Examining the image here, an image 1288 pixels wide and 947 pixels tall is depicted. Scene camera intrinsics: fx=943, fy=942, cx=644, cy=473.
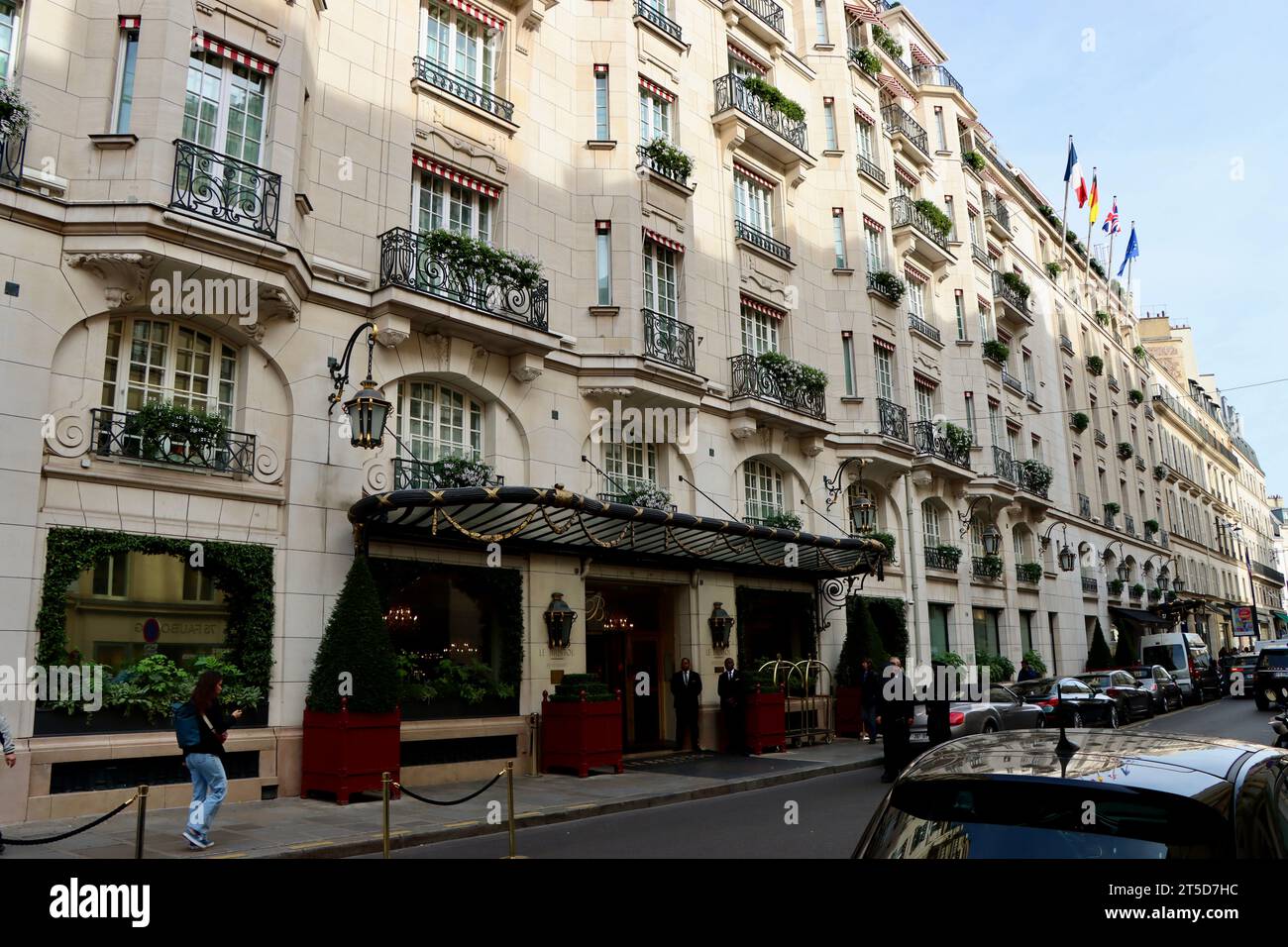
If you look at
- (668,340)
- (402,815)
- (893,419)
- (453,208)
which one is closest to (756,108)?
(668,340)

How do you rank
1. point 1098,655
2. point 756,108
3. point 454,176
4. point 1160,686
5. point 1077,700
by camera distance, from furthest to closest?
point 1098,655 → point 1160,686 → point 756,108 → point 1077,700 → point 454,176

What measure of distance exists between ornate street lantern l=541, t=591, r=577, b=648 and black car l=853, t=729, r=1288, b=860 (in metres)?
13.0

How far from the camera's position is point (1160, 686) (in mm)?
28562

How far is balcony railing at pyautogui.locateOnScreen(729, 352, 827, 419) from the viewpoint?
21.6 metres

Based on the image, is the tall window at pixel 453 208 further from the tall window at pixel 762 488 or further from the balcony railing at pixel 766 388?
the tall window at pixel 762 488

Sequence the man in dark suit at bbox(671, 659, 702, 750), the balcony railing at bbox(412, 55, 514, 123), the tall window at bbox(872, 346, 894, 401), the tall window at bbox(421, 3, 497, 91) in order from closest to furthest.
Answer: the balcony railing at bbox(412, 55, 514, 123) → the tall window at bbox(421, 3, 497, 91) → the man in dark suit at bbox(671, 659, 702, 750) → the tall window at bbox(872, 346, 894, 401)

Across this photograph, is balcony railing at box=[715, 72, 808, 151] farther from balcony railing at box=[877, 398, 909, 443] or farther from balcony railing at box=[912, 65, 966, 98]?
balcony railing at box=[912, 65, 966, 98]

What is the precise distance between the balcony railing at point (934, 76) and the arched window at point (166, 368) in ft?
94.1

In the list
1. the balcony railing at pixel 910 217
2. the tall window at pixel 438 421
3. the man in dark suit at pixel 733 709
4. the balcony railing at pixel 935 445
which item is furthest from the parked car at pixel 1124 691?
the tall window at pixel 438 421

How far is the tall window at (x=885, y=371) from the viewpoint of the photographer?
1067 inches

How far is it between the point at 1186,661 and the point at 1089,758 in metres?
35.8

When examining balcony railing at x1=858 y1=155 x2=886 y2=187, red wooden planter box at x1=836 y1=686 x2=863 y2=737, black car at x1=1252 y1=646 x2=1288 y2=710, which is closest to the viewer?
red wooden planter box at x1=836 y1=686 x2=863 y2=737

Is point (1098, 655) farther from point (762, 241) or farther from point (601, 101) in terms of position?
point (601, 101)

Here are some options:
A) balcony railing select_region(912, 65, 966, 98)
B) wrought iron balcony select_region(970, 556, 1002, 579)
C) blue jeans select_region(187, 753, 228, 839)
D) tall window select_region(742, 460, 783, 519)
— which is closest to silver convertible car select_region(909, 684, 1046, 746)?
tall window select_region(742, 460, 783, 519)
